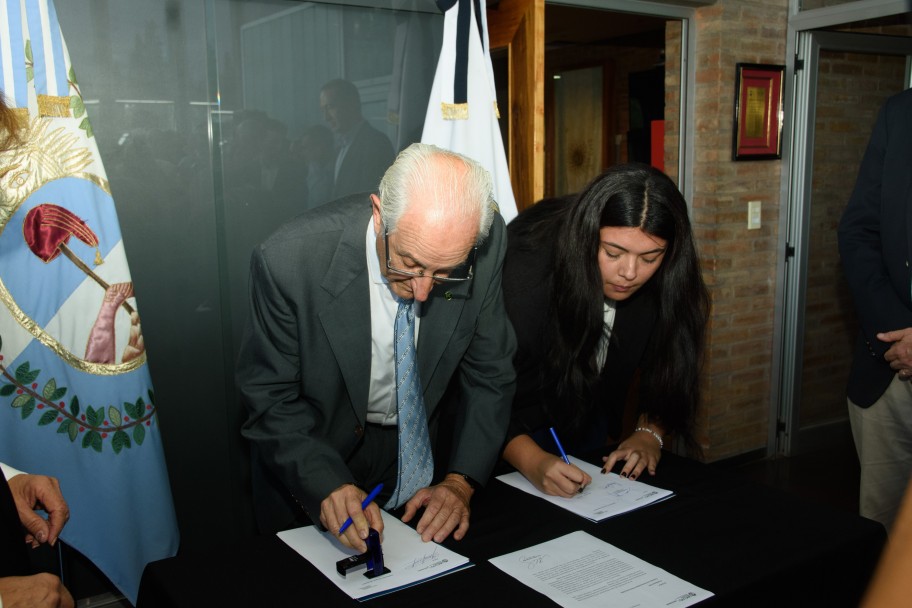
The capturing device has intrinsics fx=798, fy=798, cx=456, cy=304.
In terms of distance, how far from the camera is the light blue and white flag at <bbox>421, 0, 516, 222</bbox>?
117 inches

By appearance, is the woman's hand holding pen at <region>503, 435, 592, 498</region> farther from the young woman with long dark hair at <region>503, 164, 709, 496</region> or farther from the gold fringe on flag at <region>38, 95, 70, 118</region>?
the gold fringe on flag at <region>38, 95, 70, 118</region>

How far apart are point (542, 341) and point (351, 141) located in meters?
1.44

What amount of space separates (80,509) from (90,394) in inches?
13.8

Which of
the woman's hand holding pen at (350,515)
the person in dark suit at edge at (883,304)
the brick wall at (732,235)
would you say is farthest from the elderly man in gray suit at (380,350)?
the brick wall at (732,235)

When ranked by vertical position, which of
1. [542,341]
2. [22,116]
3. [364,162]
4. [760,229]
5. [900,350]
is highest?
[22,116]

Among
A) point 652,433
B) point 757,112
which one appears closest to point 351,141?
point 652,433

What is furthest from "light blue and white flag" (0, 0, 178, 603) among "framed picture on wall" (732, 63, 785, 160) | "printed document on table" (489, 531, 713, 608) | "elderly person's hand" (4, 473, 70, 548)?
"framed picture on wall" (732, 63, 785, 160)

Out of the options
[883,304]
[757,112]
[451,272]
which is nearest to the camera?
[451,272]

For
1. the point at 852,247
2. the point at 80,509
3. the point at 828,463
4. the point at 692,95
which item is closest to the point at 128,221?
the point at 80,509

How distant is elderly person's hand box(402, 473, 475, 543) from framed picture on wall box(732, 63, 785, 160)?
301 cm

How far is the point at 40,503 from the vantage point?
5.49 ft

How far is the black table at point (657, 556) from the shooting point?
4.41 feet

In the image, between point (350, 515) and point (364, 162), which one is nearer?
point (350, 515)
